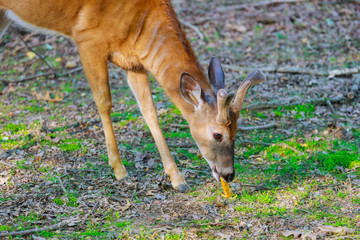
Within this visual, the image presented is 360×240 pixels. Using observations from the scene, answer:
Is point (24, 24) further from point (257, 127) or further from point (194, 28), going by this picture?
point (194, 28)

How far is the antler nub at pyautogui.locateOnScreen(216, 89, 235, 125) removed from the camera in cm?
460

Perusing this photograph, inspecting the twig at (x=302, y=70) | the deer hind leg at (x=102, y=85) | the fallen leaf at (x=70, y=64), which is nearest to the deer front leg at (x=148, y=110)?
the deer hind leg at (x=102, y=85)

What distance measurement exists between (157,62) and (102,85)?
742 mm

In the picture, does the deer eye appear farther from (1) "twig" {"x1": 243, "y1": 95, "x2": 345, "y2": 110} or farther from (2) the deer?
(1) "twig" {"x1": 243, "y1": 95, "x2": 345, "y2": 110}

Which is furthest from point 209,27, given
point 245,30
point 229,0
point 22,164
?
point 22,164

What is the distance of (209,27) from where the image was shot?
11.0m

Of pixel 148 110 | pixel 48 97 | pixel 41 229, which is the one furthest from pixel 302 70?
pixel 41 229

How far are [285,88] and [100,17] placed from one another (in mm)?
4215

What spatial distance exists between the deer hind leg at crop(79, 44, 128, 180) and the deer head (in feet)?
3.49

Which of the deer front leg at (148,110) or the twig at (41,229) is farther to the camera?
the deer front leg at (148,110)

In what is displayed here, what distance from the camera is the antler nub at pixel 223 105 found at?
4598 mm

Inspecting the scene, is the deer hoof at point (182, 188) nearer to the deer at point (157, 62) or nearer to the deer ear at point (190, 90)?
the deer at point (157, 62)

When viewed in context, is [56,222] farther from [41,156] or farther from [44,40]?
[44,40]

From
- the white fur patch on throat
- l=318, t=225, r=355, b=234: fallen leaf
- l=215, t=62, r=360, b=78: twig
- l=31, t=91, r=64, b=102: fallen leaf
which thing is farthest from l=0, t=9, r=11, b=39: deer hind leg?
l=318, t=225, r=355, b=234: fallen leaf
